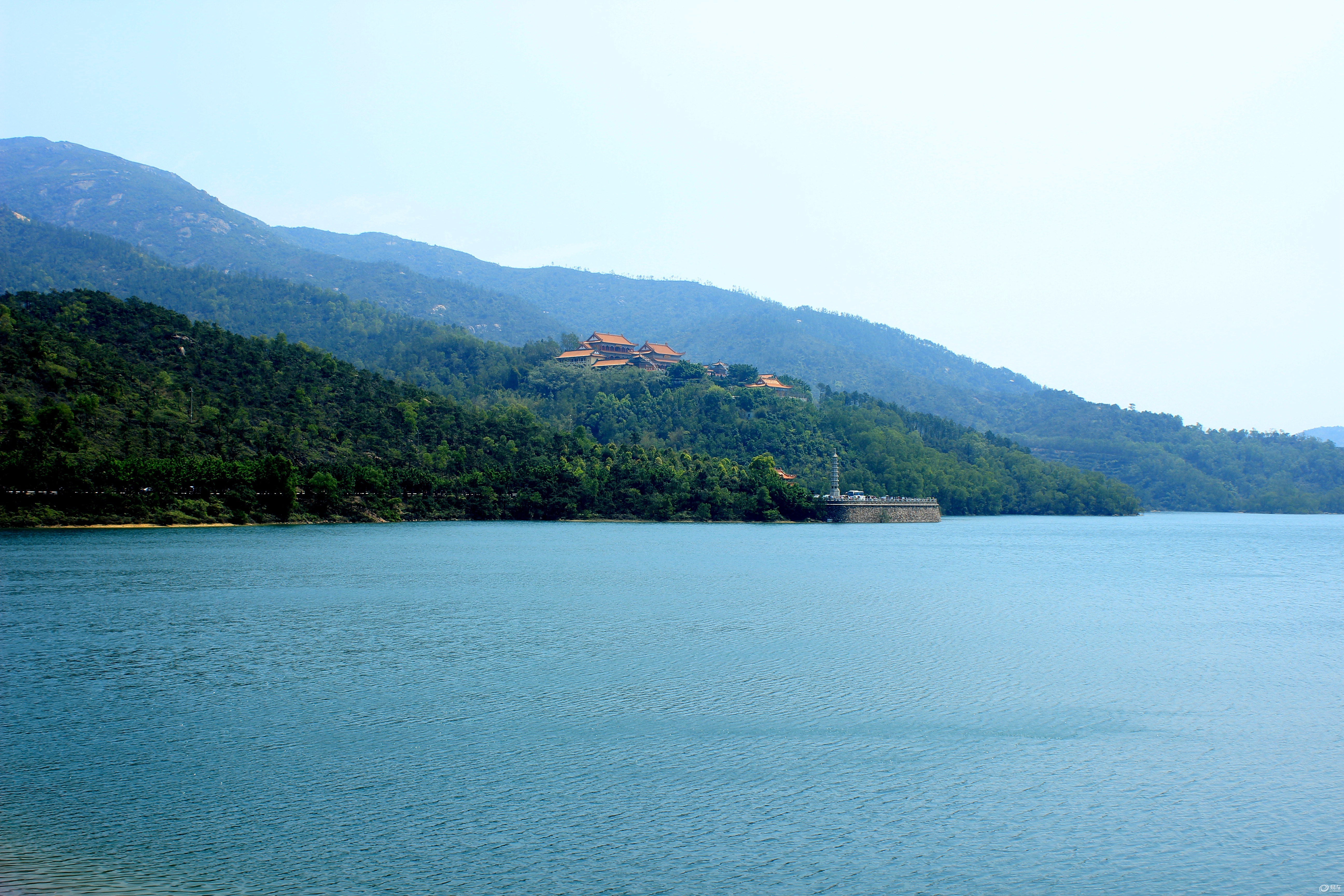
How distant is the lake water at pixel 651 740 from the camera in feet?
33.7

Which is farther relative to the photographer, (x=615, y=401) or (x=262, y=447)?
(x=615, y=401)

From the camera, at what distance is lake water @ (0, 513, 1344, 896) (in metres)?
10.3

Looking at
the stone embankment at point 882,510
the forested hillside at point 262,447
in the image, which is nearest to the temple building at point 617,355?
the forested hillside at point 262,447

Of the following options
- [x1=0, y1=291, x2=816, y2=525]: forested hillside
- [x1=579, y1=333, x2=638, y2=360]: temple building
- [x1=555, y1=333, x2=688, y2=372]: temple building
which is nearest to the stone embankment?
[x1=0, y1=291, x2=816, y2=525]: forested hillside

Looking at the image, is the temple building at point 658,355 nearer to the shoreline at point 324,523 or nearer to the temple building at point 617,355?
the temple building at point 617,355

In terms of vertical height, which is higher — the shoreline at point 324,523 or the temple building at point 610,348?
the temple building at point 610,348

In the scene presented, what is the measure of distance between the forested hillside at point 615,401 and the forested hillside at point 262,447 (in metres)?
12.9

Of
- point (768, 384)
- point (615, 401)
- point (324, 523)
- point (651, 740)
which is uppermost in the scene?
point (768, 384)

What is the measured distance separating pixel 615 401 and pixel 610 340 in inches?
1012

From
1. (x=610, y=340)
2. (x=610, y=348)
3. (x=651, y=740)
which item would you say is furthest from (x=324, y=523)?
(x=610, y=340)

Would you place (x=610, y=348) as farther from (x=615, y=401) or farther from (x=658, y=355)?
(x=615, y=401)

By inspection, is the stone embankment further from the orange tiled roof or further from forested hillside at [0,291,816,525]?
the orange tiled roof

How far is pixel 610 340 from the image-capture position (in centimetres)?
12938

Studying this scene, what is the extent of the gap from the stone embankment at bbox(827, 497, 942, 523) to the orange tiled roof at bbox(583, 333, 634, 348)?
51363 millimetres
